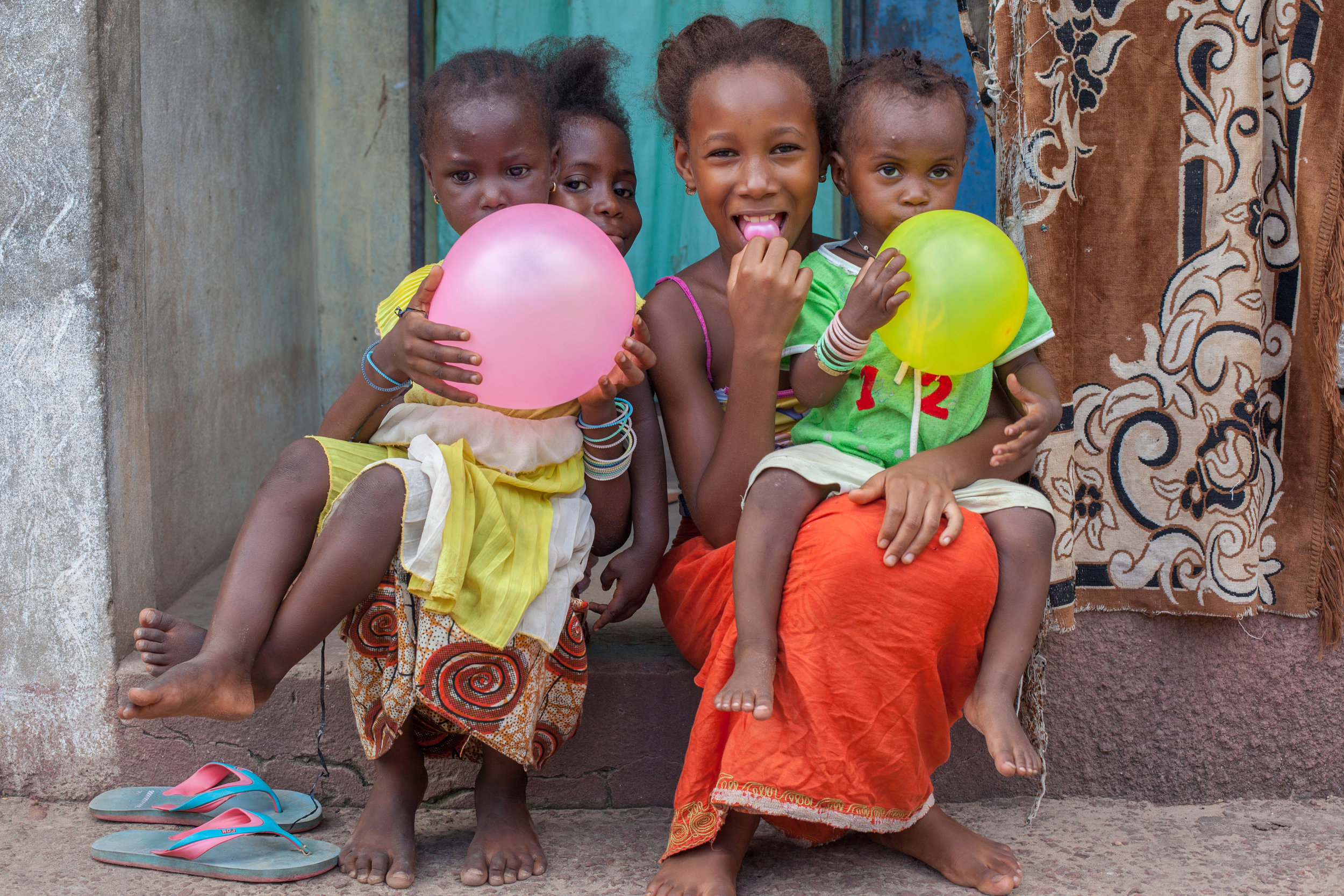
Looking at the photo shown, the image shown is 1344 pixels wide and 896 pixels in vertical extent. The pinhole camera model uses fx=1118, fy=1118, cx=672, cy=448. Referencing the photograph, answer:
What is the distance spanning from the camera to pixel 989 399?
2.14m

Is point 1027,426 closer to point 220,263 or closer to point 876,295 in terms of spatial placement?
point 876,295

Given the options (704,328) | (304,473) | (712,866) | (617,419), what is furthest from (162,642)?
(704,328)

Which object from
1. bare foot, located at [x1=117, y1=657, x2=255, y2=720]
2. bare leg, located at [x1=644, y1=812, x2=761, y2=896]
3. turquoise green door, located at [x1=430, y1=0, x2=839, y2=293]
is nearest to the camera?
bare foot, located at [x1=117, y1=657, x2=255, y2=720]

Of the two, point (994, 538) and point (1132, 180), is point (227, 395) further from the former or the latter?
point (1132, 180)

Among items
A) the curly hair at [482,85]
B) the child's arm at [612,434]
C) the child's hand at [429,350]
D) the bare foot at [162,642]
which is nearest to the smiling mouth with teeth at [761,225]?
the child's arm at [612,434]

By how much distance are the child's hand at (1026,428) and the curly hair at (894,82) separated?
49cm

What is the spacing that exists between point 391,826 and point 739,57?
5.19ft

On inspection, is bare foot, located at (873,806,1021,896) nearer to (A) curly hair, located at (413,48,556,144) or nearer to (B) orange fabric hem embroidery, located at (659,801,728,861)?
(B) orange fabric hem embroidery, located at (659,801,728,861)

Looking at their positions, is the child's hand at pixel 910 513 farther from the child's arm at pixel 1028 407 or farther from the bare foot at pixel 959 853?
the bare foot at pixel 959 853

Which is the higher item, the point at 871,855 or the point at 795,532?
the point at 795,532

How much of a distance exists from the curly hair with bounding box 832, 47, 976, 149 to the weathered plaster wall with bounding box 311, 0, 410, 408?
6.50 ft

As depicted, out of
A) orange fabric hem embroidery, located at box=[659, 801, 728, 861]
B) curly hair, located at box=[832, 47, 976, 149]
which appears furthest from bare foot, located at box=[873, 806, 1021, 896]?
curly hair, located at box=[832, 47, 976, 149]

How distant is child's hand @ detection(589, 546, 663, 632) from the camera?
87.4 inches

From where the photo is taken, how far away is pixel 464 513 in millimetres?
1903
